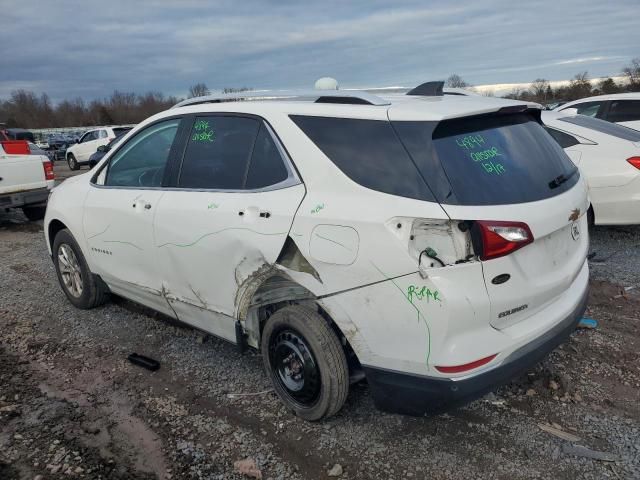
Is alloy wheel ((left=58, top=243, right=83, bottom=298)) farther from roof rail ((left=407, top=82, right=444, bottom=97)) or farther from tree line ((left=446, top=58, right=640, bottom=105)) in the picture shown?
tree line ((left=446, top=58, right=640, bottom=105))

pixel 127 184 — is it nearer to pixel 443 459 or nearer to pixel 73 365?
pixel 73 365

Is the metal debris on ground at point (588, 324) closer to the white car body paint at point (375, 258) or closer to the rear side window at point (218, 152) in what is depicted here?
the white car body paint at point (375, 258)

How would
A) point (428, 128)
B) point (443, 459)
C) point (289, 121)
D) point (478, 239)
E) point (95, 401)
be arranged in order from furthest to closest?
point (95, 401) → point (289, 121) → point (443, 459) → point (428, 128) → point (478, 239)

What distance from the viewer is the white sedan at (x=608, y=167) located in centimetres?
597

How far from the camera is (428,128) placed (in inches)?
100

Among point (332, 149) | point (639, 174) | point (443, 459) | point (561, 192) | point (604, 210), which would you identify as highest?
point (332, 149)

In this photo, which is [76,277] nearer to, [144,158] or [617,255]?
[144,158]

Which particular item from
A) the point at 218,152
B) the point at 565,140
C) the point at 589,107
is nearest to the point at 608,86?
the point at 589,107

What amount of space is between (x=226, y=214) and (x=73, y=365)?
1.90 m

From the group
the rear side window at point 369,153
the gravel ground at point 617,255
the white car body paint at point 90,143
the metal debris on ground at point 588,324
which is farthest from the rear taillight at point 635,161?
the white car body paint at point 90,143

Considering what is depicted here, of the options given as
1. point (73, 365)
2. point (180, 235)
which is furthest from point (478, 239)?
point (73, 365)

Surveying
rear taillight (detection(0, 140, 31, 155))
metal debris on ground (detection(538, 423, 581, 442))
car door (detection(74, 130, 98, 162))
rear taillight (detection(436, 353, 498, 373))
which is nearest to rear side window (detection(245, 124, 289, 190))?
rear taillight (detection(436, 353, 498, 373))

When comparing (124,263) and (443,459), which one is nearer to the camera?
(443,459)

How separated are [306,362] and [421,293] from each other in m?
0.89
